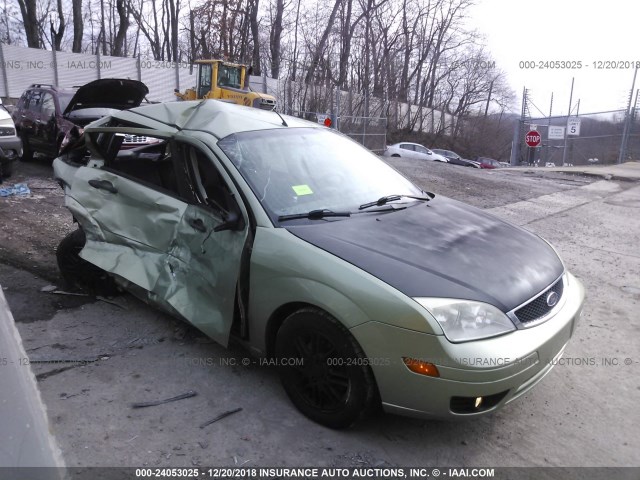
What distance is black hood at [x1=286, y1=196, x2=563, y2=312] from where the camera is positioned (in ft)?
8.63

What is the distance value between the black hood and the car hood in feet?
26.0

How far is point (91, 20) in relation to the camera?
53125mm

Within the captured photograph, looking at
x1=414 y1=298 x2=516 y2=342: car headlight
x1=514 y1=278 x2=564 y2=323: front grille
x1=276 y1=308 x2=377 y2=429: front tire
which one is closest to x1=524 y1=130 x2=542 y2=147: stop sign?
x1=514 y1=278 x2=564 y2=323: front grille

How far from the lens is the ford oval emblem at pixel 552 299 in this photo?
9.64ft

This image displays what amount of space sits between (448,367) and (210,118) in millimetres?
2405

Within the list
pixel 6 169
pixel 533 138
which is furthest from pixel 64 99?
pixel 533 138

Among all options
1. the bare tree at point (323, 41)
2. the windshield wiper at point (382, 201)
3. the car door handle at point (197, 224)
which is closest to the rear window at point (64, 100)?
the car door handle at point (197, 224)

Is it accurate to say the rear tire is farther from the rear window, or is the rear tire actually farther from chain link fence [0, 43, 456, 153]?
chain link fence [0, 43, 456, 153]

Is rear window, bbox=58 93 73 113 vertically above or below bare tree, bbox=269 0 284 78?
below

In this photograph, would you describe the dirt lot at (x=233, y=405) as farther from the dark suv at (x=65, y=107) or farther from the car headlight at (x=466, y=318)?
the dark suv at (x=65, y=107)

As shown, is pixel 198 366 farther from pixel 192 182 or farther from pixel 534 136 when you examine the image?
pixel 534 136

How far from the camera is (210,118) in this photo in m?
3.71

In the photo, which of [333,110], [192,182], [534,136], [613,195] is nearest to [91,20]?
[333,110]

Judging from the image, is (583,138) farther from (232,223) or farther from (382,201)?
(232,223)
